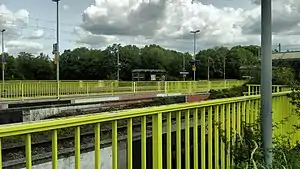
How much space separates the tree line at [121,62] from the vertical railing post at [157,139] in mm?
55042

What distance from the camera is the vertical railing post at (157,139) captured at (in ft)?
8.52

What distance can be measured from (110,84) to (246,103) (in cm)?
2172

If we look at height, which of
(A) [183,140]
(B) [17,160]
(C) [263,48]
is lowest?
(B) [17,160]

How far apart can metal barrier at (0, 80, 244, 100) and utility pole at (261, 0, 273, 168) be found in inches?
670

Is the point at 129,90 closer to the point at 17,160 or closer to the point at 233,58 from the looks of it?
the point at 17,160

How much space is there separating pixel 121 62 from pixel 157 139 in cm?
6585

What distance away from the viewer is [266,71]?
10.5 feet

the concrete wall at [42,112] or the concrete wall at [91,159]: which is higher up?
the concrete wall at [91,159]

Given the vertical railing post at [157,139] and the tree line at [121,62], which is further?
the tree line at [121,62]

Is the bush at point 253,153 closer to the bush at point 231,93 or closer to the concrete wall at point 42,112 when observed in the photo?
the bush at point 231,93

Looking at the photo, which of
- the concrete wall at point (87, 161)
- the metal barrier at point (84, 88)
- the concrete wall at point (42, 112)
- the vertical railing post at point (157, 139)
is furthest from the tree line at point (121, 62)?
the vertical railing post at point (157, 139)

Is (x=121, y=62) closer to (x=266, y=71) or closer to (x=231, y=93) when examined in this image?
(x=231, y=93)

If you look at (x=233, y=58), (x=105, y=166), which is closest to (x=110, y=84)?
(x=105, y=166)

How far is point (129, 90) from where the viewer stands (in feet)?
84.0
